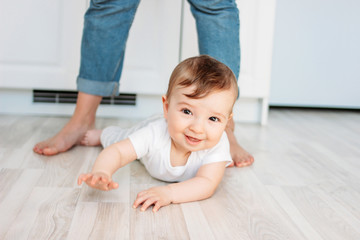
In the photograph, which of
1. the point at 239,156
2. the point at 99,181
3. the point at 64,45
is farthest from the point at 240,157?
the point at 64,45

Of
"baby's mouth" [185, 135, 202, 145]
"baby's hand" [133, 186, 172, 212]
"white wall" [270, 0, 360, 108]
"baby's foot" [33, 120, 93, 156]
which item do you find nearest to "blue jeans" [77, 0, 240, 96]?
"baby's foot" [33, 120, 93, 156]

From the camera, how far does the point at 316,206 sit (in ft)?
3.34

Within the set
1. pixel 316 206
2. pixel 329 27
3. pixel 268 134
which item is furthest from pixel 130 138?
pixel 329 27

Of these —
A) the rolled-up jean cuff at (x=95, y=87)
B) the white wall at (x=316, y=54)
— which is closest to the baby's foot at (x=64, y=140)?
the rolled-up jean cuff at (x=95, y=87)

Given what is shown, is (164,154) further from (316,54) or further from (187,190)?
(316,54)

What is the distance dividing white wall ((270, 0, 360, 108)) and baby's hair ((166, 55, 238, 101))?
4.36 ft

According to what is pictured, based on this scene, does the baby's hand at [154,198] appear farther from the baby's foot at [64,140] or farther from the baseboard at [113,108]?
the baseboard at [113,108]

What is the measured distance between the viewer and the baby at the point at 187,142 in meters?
0.98

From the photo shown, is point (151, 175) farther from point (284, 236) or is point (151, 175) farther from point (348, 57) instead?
point (348, 57)

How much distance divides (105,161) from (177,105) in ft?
0.64

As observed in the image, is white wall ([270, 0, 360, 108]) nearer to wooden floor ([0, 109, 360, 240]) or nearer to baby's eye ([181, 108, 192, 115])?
wooden floor ([0, 109, 360, 240])

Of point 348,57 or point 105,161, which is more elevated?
point 348,57

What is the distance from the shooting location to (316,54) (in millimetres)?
2303

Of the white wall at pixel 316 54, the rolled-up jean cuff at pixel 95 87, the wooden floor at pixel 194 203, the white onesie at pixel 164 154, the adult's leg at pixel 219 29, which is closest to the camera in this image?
the wooden floor at pixel 194 203
